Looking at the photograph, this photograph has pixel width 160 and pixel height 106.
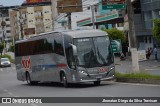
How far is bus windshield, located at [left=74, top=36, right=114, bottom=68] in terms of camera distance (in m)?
26.7

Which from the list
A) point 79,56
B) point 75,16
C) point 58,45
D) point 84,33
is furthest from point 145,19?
point 75,16

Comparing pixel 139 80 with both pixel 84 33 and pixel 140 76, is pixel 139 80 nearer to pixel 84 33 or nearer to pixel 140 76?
pixel 140 76

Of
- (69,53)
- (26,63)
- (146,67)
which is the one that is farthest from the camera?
(146,67)

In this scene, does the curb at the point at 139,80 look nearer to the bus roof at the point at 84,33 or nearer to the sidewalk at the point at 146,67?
the bus roof at the point at 84,33

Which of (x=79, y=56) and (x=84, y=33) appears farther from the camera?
(x=84, y=33)

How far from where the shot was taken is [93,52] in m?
26.8

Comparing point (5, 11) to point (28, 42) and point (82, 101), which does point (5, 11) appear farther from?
point (82, 101)

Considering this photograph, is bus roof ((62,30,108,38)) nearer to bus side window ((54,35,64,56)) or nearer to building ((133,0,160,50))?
bus side window ((54,35,64,56))

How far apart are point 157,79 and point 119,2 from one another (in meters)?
8.27

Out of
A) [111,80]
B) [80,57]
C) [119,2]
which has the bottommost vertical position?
[111,80]

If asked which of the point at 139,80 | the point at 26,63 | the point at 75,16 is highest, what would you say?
the point at 75,16

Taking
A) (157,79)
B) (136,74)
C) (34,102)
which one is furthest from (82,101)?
(136,74)

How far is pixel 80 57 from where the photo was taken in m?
26.7

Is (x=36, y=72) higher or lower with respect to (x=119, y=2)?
lower
